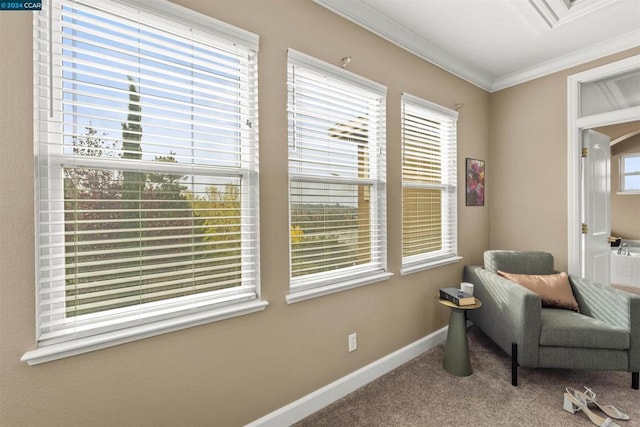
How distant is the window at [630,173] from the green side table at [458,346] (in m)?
5.09

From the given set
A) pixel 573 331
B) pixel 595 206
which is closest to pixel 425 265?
pixel 573 331

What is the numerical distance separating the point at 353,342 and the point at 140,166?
175 centimetres

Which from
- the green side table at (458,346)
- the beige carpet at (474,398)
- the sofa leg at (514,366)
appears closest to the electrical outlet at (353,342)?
the beige carpet at (474,398)

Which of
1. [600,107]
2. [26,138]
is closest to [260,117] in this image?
[26,138]

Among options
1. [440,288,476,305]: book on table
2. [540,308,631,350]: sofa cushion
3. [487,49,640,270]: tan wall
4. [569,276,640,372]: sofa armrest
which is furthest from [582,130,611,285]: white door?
[440,288,476,305]: book on table

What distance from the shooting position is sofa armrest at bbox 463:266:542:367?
2086mm

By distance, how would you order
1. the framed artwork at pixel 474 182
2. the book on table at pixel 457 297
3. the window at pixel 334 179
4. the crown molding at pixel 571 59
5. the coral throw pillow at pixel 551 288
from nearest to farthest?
1. the window at pixel 334 179
2. the book on table at pixel 457 297
3. the coral throw pillow at pixel 551 288
4. the crown molding at pixel 571 59
5. the framed artwork at pixel 474 182

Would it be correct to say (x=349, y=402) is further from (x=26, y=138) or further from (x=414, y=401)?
(x=26, y=138)

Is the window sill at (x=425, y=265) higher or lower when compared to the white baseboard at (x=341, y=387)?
higher

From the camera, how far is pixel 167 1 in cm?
139

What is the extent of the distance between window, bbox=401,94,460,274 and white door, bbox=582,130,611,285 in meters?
1.20

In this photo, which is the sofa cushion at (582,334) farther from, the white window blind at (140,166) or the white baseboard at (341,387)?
the white window blind at (140,166)

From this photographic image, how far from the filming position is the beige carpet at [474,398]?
1.82 m

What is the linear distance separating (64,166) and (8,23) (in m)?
0.53
